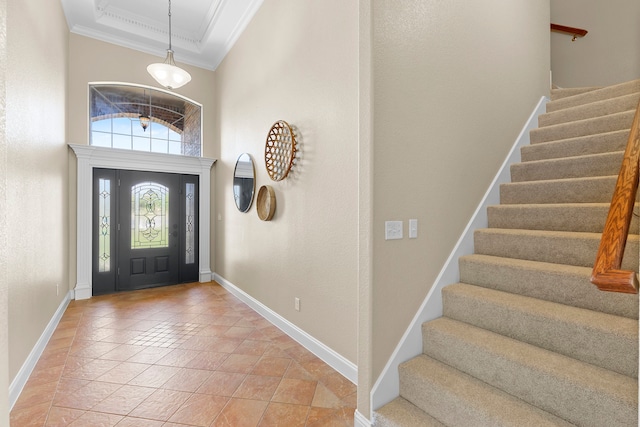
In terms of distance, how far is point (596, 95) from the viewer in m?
3.22

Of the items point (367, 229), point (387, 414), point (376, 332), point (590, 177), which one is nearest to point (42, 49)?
point (367, 229)

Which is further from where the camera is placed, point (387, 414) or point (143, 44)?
point (143, 44)

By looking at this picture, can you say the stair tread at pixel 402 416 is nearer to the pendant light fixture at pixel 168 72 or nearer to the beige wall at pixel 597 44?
the pendant light fixture at pixel 168 72

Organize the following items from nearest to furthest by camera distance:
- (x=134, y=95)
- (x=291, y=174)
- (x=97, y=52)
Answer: (x=291, y=174), (x=97, y=52), (x=134, y=95)

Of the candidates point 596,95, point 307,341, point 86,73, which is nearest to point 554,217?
point 596,95

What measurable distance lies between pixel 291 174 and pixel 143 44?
3.96 metres

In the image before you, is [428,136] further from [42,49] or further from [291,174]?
[42,49]

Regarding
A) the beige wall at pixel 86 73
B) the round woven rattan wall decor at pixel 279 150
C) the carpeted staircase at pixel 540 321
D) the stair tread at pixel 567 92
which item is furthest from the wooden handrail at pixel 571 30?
the beige wall at pixel 86 73

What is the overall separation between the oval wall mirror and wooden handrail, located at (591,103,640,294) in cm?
359

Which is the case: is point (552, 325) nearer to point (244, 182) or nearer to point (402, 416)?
point (402, 416)

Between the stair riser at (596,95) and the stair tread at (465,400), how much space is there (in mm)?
3181

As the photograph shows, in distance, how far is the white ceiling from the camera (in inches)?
166

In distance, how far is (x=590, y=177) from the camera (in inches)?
92.8

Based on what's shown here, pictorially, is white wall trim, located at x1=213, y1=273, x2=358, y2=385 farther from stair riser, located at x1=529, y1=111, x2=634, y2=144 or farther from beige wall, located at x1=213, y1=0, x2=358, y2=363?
stair riser, located at x1=529, y1=111, x2=634, y2=144
